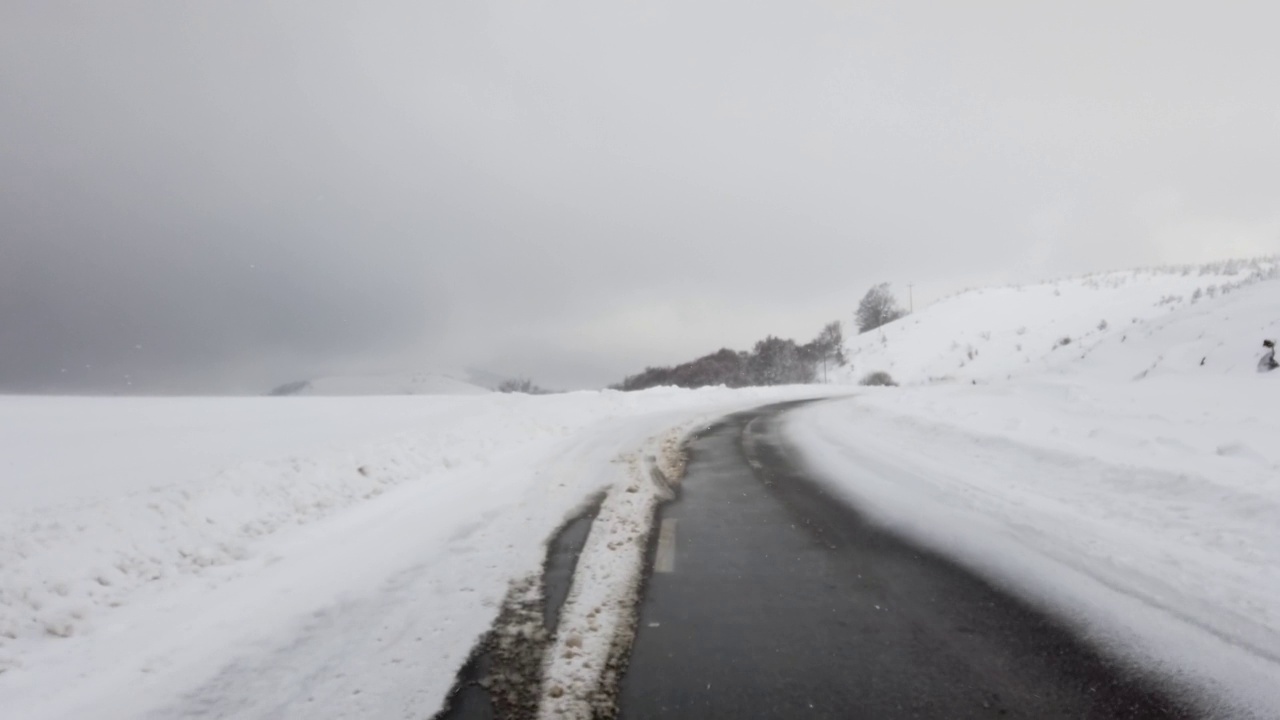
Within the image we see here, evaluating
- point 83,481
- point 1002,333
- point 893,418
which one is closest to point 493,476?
point 83,481

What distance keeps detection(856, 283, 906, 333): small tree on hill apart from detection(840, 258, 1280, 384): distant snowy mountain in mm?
10601

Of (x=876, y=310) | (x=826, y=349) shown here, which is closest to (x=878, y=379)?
(x=826, y=349)

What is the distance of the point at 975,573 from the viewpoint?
446cm

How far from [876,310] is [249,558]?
8640 centimetres

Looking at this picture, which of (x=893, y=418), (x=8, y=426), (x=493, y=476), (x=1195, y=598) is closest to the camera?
(x=1195, y=598)

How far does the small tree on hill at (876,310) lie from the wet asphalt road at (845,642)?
269ft

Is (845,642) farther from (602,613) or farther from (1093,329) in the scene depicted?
(1093,329)

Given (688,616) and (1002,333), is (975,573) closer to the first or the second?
(688,616)

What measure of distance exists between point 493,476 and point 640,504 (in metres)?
3.12

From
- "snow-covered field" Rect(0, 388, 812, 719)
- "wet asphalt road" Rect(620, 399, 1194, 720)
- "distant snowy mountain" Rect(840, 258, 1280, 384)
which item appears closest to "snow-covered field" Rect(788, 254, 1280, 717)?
"distant snowy mountain" Rect(840, 258, 1280, 384)

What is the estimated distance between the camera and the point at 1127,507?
5.81 meters

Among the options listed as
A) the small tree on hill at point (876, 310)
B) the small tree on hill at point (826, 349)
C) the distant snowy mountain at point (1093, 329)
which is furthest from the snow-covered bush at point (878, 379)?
the small tree on hill at point (876, 310)

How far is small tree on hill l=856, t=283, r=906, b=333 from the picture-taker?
81.2 meters

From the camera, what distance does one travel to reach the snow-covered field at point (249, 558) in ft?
10.2
